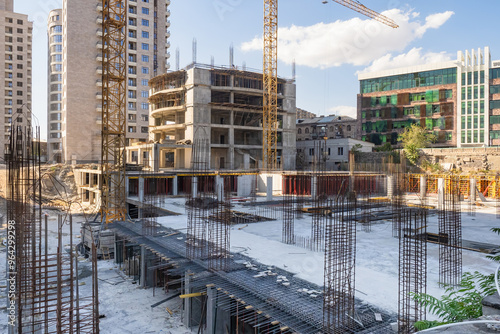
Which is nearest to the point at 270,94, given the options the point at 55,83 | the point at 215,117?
the point at 215,117

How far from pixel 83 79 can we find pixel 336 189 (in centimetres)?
4495

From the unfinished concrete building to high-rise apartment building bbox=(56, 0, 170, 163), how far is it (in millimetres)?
6872

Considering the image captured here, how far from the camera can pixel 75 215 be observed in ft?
126

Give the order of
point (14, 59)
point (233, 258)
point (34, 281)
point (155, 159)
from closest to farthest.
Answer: point (34, 281) < point (233, 258) < point (155, 159) < point (14, 59)

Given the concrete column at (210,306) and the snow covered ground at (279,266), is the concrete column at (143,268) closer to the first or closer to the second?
the snow covered ground at (279,266)

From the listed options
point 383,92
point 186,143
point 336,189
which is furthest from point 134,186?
point 383,92

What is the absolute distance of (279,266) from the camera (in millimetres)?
12641

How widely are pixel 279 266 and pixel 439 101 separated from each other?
55489mm

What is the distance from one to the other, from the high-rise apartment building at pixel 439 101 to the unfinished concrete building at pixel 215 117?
1693 cm

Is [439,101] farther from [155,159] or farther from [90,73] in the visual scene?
[90,73]

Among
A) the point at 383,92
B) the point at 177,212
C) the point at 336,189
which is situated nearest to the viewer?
the point at 177,212

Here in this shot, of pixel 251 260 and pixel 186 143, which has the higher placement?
pixel 186 143

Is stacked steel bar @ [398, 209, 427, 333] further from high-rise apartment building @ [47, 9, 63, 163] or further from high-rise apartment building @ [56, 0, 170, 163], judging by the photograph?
high-rise apartment building @ [47, 9, 63, 163]

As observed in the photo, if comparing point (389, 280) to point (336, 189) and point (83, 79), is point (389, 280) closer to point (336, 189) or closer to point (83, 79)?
point (336, 189)
